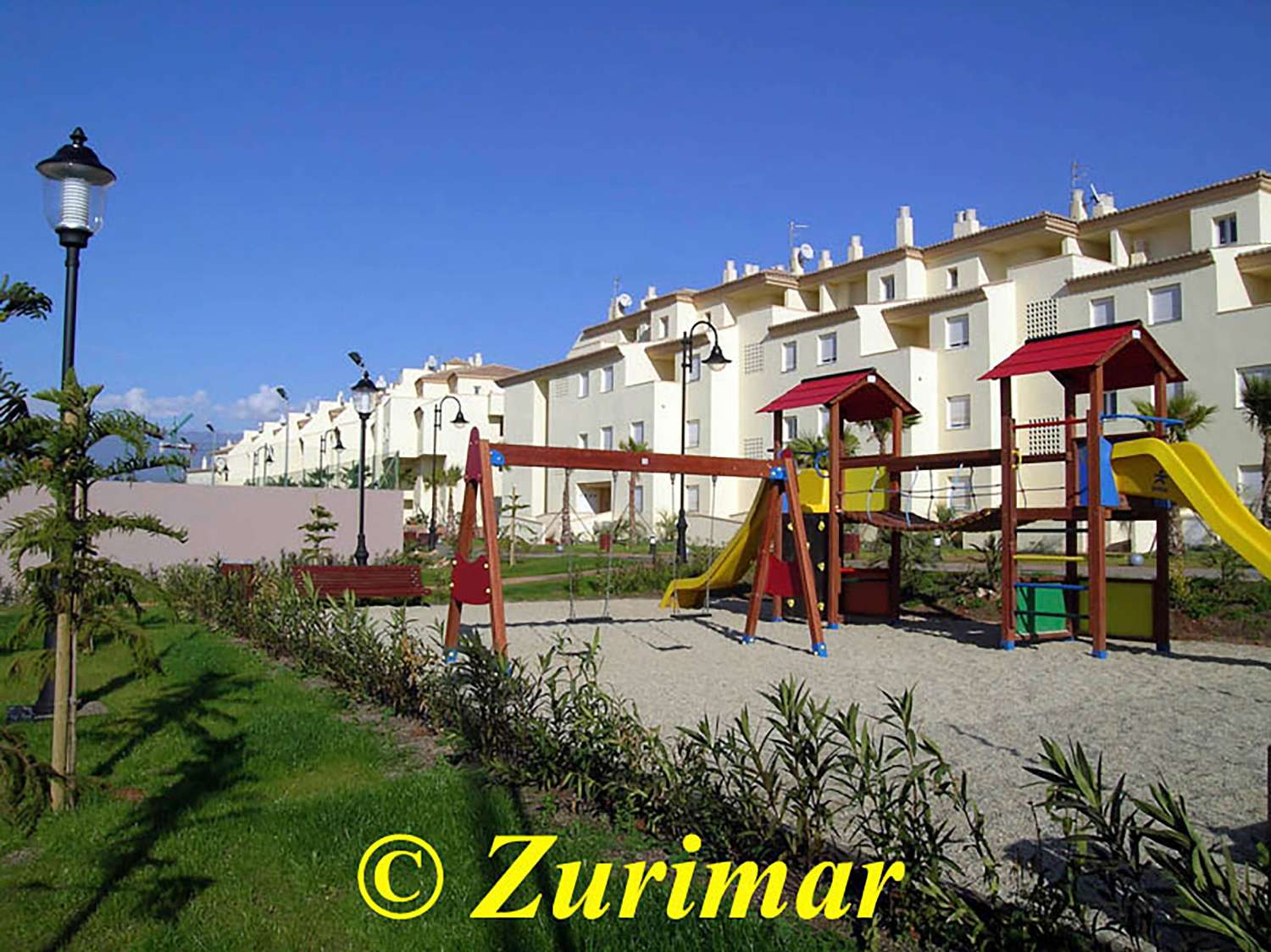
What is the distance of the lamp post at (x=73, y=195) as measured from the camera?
666 centimetres

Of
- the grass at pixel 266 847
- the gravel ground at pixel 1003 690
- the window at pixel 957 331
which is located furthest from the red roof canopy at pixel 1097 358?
the window at pixel 957 331

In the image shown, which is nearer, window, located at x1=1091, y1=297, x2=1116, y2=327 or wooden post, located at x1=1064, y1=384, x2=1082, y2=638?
wooden post, located at x1=1064, y1=384, x2=1082, y2=638

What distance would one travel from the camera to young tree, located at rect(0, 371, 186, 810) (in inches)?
213

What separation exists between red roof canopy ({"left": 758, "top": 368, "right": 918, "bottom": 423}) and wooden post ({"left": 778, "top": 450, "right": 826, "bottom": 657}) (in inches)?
73.6

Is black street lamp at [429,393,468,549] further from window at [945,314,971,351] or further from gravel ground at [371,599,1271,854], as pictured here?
gravel ground at [371,599,1271,854]

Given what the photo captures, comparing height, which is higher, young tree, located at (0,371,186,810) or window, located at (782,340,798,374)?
window, located at (782,340,798,374)

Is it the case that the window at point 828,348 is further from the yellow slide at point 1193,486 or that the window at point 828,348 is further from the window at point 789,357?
the yellow slide at point 1193,486

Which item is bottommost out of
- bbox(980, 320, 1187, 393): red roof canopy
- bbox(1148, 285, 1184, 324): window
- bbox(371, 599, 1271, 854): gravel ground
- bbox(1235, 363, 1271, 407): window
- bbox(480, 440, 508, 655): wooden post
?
bbox(371, 599, 1271, 854): gravel ground

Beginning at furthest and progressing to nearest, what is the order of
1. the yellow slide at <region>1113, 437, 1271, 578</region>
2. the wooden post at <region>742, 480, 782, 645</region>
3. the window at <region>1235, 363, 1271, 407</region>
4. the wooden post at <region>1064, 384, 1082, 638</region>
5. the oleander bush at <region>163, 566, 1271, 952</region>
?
the window at <region>1235, 363, 1271, 407</region>, the wooden post at <region>742, 480, 782, 645</region>, the wooden post at <region>1064, 384, 1082, 638</region>, the yellow slide at <region>1113, 437, 1271, 578</region>, the oleander bush at <region>163, 566, 1271, 952</region>

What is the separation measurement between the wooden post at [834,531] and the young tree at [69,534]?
10.2 m

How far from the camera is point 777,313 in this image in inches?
1747

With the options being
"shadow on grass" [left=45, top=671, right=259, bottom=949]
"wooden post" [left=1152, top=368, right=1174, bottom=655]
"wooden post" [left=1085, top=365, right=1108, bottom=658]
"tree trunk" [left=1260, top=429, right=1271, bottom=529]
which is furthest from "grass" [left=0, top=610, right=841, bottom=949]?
"tree trunk" [left=1260, top=429, right=1271, bottom=529]

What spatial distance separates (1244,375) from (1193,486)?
72.4 feet

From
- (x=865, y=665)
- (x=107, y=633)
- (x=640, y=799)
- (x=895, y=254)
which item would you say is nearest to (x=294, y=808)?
(x=107, y=633)
